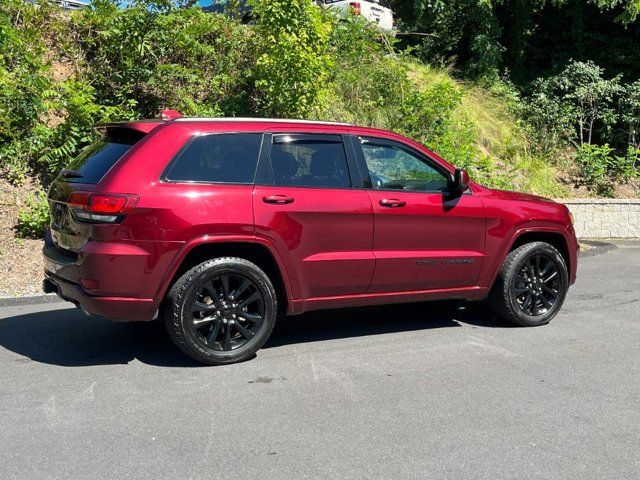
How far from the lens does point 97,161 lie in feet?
17.0

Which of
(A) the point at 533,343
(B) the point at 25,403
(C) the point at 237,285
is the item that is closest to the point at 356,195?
(C) the point at 237,285

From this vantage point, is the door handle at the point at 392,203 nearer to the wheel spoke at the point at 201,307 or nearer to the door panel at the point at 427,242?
the door panel at the point at 427,242

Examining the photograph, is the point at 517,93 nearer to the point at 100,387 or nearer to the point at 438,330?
the point at 438,330

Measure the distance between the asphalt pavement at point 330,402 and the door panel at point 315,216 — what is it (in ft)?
2.15

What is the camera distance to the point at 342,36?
1316 centimetres

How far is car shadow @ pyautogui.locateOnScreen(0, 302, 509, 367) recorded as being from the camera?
5.38 m

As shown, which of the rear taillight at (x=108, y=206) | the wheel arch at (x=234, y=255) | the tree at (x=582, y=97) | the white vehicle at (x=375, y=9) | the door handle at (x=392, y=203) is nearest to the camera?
the rear taillight at (x=108, y=206)

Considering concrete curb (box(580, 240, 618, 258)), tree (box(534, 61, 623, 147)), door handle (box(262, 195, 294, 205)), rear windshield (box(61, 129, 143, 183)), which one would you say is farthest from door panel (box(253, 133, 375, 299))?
tree (box(534, 61, 623, 147))

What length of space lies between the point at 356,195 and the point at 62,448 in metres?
2.87

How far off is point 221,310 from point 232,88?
7.03m

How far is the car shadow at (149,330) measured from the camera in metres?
5.38

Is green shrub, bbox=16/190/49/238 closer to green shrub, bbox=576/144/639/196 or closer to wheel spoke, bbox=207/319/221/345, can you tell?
wheel spoke, bbox=207/319/221/345

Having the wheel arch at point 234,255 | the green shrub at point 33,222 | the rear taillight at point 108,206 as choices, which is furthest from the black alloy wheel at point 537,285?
the green shrub at point 33,222

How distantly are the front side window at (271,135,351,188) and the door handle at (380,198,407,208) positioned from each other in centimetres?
32
